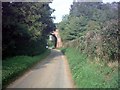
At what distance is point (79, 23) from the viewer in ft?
170

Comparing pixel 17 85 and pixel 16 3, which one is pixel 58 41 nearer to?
pixel 16 3

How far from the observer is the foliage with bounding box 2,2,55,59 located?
2720 cm

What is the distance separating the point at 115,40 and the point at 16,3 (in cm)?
1469

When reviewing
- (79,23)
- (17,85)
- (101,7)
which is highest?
(101,7)

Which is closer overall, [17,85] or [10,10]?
[17,85]

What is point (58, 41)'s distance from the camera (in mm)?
88688

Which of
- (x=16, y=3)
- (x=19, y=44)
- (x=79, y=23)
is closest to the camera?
(x=16, y=3)

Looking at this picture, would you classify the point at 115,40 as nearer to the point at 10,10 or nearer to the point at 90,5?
the point at 10,10

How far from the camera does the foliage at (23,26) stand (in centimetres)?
2720

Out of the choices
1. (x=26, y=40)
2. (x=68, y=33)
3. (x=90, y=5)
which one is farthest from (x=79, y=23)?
(x=26, y=40)

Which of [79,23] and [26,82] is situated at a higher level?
[79,23]

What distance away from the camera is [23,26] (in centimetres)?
3166

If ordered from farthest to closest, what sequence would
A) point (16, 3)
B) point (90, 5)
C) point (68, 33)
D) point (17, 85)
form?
point (90, 5) < point (68, 33) < point (16, 3) < point (17, 85)

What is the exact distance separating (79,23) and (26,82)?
34343 mm
